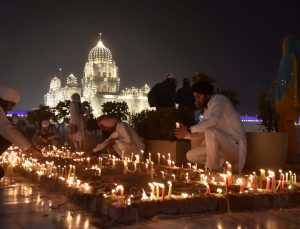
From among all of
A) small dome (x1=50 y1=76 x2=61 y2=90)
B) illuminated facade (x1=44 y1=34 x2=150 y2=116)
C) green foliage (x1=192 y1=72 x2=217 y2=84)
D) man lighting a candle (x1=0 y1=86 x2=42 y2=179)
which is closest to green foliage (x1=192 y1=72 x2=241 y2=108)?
green foliage (x1=192 y1=72 x2=217 y2=84)

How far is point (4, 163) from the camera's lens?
29.0 ft

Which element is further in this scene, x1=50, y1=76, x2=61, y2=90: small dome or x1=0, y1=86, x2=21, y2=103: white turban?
x1=50, y1=76, x2=61, y2=90: small dome

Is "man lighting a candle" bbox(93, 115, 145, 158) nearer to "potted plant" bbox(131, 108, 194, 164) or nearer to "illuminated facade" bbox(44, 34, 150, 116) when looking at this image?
"potted plant" bbox(131, 108, 194, 164)

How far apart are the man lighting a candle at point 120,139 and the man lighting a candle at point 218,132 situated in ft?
8.62

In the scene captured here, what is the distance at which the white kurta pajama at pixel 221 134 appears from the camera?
23.5 ft

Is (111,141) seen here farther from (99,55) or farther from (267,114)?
(99,55)

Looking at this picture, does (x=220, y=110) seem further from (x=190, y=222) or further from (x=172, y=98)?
(x=172, y=98)

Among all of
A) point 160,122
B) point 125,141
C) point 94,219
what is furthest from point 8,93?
point 160,122

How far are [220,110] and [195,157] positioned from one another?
117 centimetres

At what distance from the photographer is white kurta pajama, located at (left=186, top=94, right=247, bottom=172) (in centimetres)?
718

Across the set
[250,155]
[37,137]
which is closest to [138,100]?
[37,137]

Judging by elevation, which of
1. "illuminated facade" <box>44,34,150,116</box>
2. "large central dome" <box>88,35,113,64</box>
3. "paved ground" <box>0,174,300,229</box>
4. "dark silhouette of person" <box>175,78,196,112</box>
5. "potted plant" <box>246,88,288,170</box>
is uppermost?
"large central dome" <box>88,35,113,64</box>

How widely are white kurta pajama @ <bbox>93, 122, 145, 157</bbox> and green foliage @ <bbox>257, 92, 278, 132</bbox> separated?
2760 mm

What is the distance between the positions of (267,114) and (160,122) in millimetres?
2569
